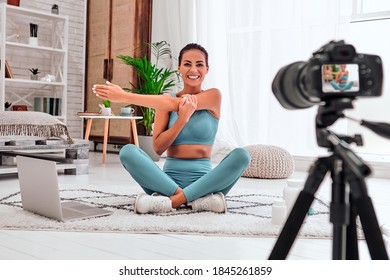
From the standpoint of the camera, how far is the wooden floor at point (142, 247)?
1470 millimetres

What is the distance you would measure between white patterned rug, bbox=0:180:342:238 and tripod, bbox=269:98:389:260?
3.40ft

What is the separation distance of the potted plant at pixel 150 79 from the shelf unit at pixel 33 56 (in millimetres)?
877

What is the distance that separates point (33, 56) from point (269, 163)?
3.32 m

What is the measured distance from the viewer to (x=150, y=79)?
5031 mm

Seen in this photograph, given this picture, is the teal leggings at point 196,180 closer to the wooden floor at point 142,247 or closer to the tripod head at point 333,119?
the wooden floor at point 142,247

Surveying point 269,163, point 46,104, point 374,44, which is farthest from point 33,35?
point 374,44

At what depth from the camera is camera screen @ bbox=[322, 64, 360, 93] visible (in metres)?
0.67

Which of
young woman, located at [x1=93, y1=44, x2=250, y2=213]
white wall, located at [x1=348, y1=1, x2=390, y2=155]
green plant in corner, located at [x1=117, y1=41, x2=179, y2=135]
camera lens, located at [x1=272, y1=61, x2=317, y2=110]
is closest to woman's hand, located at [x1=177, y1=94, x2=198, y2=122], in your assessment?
young woman, located at [x1=93, y1=44, x2=250, y2=213]

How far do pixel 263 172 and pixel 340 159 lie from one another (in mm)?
3066

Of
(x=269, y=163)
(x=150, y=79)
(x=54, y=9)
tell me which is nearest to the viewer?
(x=269, y=163)

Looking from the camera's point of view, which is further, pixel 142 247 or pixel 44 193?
pixel 44 193

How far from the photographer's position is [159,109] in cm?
215

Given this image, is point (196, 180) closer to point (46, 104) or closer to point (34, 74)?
point (46, 104)

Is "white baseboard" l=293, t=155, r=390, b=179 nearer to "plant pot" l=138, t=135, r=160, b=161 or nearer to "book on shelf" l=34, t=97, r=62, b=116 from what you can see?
"plant pot" l=138, t=135, r=160, b=161
